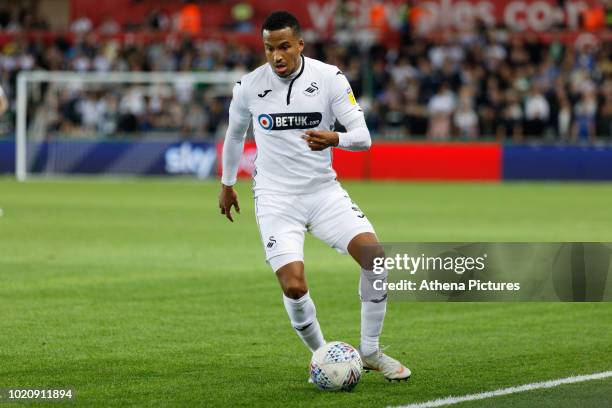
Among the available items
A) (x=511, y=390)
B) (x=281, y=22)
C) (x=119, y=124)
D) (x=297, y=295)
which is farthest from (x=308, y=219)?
(x=119, y=124)

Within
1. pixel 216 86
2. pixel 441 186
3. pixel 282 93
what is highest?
pixel 282 93

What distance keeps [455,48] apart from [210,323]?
75.9 ft

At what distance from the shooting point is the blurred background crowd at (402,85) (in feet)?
96.7

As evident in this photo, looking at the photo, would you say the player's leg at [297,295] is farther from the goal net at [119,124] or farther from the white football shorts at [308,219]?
the goal net at [119,124]

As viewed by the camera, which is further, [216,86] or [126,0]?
[126,0]

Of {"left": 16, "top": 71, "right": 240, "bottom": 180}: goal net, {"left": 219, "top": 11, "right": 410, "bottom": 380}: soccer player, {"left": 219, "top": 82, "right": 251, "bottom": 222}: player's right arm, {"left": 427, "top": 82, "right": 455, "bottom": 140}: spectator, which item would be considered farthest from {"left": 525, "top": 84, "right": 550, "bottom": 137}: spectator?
{"left": 219, "top": 11, "right": 410, "bottom": 380}: soccer player

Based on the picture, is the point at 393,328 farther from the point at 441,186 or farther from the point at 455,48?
the point at 455,48

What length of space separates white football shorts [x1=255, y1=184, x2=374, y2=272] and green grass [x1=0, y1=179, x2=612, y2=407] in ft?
2.81

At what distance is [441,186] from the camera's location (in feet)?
92.0

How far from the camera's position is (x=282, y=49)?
7.54 m

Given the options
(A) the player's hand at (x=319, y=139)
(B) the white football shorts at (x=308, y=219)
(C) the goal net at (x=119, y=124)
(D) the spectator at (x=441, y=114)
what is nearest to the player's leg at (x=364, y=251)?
(B) the white football shorts at (x=308, y=219)

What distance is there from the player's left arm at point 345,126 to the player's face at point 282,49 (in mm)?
278

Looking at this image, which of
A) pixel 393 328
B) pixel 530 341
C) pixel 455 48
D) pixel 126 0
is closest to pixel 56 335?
pixel 393 328

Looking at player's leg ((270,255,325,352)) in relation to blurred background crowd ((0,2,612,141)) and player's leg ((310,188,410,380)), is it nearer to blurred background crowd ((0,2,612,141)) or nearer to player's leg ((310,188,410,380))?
player's leg ((310,188,410,380))
